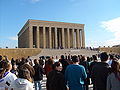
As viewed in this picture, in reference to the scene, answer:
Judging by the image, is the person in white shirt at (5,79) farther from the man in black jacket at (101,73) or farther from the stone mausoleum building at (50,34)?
the stone mausoleum building at (50,34)

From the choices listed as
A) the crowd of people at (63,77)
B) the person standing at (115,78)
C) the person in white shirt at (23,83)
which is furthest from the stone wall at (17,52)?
the person standing at (115,78)

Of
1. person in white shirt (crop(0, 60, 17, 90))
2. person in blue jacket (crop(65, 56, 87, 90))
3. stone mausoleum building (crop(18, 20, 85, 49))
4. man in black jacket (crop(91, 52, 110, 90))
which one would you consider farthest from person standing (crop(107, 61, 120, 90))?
stone mausoleum building (crop(18, 20, 85, 49))

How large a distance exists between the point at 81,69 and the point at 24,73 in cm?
184

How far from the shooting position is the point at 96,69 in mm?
4352

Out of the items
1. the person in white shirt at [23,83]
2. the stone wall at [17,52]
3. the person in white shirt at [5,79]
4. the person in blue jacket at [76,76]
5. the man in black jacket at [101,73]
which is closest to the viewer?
the person in white shirt at [23,83]

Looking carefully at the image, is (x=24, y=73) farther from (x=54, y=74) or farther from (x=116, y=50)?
(x=116, y=50)

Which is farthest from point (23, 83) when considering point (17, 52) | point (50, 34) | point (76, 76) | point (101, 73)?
point (50, 34)

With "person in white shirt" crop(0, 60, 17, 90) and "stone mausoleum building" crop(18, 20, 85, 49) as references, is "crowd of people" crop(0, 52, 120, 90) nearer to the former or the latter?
"person in white shirt" crop(0, 60, 17, 90)

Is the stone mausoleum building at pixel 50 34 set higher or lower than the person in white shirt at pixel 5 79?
higher

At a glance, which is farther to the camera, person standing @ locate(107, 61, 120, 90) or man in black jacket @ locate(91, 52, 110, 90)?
man in black jacket @ locate(91, 52, 110, 90)

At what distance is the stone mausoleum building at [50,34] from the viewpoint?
5278 cm

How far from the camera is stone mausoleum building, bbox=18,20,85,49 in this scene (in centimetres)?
5278

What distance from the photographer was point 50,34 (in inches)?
2140

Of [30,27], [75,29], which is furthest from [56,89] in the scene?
[75,29]
